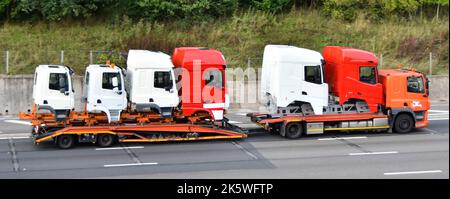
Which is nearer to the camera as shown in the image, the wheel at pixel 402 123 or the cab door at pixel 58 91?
the cab door at pixel 58 91

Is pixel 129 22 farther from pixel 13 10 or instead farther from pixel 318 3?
pixel 318 3

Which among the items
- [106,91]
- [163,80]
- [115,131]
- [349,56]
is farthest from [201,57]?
[349,56]

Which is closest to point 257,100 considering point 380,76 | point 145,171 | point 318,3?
point 380,76

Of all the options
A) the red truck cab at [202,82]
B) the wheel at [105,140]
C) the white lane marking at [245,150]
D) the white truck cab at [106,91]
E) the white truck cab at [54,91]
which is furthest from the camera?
the red truck cab at [202,82]

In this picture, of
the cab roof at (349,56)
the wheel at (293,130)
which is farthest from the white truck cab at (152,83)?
the cab roof at (349,56)

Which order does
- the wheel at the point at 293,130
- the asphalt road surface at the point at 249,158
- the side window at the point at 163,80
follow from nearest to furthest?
the asphalt road surface at the point at 249,158, the side window at the point at 163,80, the wheel at the point at 293,130

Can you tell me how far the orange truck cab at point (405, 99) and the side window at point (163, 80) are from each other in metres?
7.13

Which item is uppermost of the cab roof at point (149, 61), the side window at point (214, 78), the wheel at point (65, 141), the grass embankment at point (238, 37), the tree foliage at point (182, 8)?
the tree foliage at point (182, 8)

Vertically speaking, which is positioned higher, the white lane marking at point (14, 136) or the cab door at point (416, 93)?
the cab door at point (416, 93)

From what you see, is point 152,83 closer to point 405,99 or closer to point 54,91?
point 54,91

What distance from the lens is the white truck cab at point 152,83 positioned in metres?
22.8

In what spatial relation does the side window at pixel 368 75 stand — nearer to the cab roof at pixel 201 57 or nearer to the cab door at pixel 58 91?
the cab roof at pixel 201 57

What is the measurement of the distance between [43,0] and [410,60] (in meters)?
17.6

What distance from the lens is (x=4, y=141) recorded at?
23.5m
